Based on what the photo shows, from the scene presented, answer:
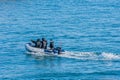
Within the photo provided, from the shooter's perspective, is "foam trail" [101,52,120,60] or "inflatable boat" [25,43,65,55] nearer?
"foam trail" [101,52,120,60]

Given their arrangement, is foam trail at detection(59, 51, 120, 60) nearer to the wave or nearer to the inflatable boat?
the wave

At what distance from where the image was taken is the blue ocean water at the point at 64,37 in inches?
2857

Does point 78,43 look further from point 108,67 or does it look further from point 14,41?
point 108,67

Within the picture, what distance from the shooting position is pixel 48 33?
96688 millimetres

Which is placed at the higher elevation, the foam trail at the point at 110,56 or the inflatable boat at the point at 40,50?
the inflatable boat at the point at 40,50

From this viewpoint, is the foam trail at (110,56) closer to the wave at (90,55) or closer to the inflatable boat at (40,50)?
the wave at (90,55)

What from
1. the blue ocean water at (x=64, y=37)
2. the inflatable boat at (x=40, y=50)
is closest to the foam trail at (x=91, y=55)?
the blue ocean water at (x=64, y=37)

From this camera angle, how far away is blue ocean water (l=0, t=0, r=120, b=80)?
7256 centimetres

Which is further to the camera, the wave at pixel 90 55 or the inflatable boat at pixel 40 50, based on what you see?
the inflatable boat at pixel 40 50

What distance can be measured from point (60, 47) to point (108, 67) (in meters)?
8.70

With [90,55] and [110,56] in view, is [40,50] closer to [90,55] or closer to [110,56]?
[90,55]

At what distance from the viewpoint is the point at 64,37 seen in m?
93.1

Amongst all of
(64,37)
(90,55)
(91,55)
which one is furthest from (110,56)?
(64,37)

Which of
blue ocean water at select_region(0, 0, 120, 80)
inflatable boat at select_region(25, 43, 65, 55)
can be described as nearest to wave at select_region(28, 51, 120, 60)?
blue ocean water at select_region(0, 0, 120, 80)
